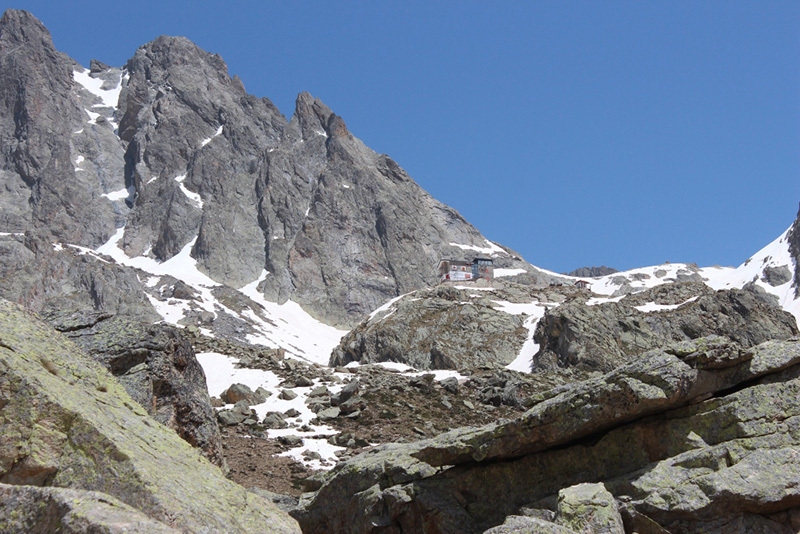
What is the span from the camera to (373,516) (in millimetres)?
16750

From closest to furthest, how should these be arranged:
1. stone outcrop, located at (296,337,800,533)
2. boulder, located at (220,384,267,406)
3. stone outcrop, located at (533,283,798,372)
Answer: stone outcrop, located at (296,337,800,533)
boulder, located at (220,384,267,406)
stone outcrop, located at (533,283,798,372)

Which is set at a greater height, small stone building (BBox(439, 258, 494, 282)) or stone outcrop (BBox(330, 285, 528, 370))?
small stone building (BBox(439, 258, 494, 282))

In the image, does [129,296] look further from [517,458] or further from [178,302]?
[517,458]

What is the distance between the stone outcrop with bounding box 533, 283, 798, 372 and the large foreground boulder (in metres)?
53.5

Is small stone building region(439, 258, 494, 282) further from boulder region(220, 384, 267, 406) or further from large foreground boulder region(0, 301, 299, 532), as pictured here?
→ large foreground boulder region(0, 301, 299, 532)

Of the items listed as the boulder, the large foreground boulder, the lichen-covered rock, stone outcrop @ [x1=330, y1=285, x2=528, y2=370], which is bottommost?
the lichen-covered rock

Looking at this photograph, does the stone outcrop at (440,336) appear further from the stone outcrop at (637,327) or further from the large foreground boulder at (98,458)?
the large foreground boulder at (98,458)

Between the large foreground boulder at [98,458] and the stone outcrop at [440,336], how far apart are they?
6030 centimetres

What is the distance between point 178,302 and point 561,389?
180 m

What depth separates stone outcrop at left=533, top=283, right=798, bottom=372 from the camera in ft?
204

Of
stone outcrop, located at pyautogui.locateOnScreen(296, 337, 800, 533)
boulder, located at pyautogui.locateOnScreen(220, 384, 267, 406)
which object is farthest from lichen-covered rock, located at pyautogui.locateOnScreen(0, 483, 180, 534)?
boulder, located at pyautogui.locateOnScreen(220, 384, 267, 406)

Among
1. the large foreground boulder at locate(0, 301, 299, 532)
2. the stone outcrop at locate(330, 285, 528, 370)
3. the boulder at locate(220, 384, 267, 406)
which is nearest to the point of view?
the large foreground boulder at locate(0, 301, 299, 532)

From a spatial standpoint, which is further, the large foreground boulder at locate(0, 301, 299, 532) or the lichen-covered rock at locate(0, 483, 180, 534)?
the large foreground boulder at locate(0, 301, 299, 532)

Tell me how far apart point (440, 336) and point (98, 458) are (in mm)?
68429
